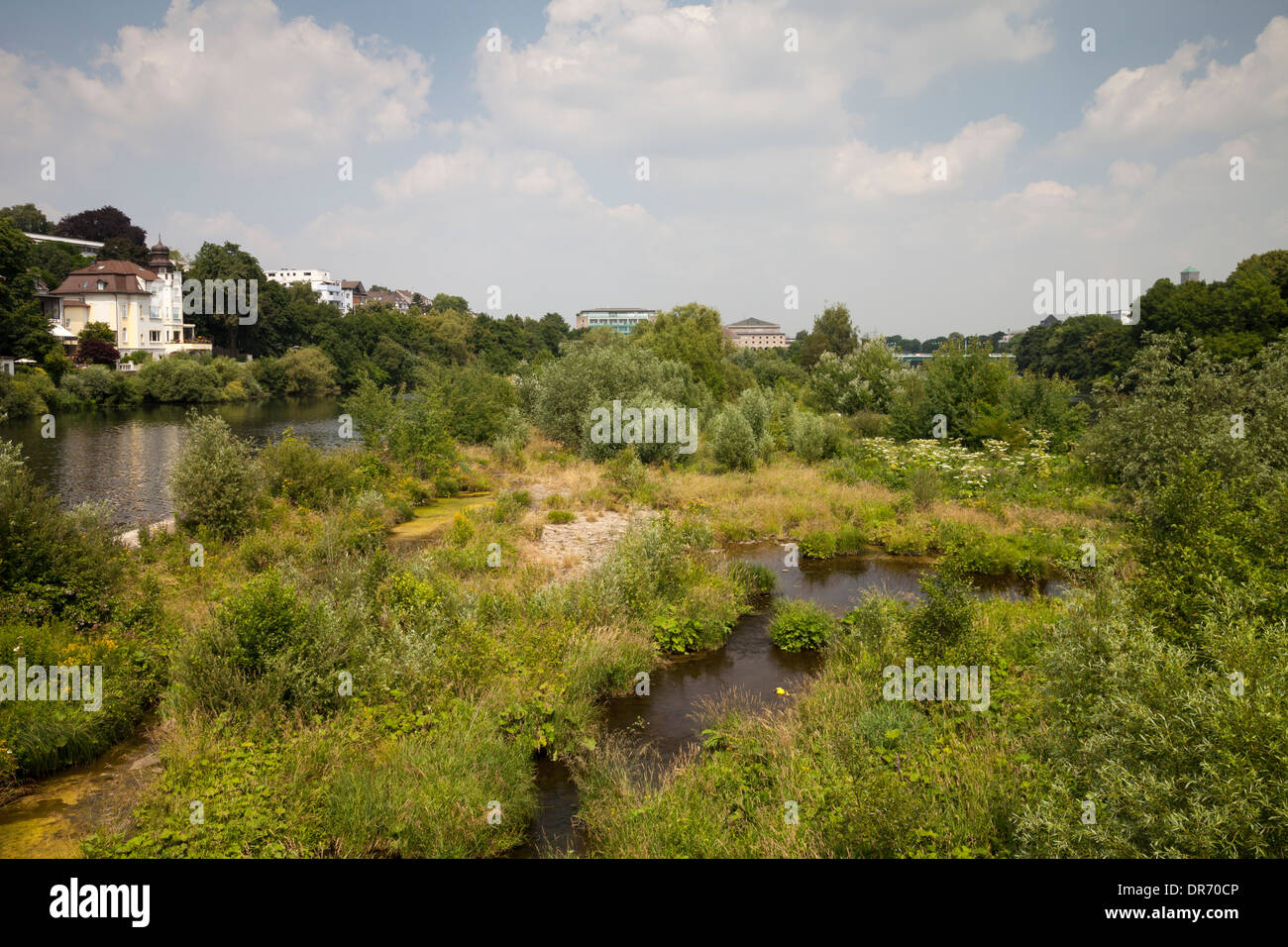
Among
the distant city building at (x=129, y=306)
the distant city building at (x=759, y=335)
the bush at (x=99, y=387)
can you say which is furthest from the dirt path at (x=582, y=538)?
the distant city building at (x=759, y=335)

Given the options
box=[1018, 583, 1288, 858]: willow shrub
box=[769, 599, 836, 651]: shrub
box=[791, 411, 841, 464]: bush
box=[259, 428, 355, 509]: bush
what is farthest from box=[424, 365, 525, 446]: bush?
box=[1018, 583, 1288, 858]: willow shrub

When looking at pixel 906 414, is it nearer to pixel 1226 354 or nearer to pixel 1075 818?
pixel 1226 354

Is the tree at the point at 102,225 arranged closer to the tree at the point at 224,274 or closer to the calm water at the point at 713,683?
the tree at the point at 224,274

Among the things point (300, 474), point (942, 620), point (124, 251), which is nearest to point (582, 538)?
point (300, 474)

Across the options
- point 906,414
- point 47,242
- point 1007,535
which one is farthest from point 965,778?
point 47,242

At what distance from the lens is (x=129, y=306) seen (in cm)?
6625

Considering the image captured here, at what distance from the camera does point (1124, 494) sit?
18.1 metres

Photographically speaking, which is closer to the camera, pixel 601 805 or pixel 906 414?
pixel 601 805

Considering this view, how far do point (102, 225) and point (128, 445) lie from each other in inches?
3270

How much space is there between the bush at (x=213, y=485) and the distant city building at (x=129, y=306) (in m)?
61.0

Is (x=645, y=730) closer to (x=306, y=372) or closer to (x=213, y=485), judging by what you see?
(x=213, y=485)

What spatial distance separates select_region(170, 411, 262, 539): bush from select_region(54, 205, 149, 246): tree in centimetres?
10026

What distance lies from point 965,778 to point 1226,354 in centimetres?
4158

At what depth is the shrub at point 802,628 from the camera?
36.4 ft
